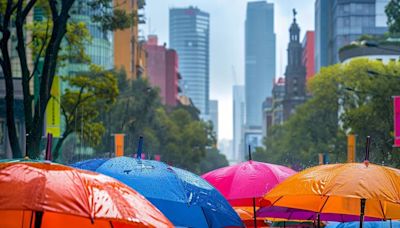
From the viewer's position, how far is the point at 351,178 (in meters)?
9.32

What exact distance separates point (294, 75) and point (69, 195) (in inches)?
6189

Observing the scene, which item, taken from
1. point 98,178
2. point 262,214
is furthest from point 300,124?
point 98,178

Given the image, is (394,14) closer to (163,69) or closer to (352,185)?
(352,185)

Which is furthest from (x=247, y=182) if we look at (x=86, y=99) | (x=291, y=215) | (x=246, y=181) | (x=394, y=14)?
(x=394, y=14)

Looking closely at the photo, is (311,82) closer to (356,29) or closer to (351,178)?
(356,29)

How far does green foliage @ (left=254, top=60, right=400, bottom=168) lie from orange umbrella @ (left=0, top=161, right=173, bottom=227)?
108 feet

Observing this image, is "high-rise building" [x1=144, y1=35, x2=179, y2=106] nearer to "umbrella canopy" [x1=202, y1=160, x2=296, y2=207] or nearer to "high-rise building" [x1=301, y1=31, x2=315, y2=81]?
"high-rise building" [x1=301, y1=31, x2=315, y2=81]

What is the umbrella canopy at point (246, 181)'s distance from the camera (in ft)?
40.8

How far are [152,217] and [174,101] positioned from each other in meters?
123

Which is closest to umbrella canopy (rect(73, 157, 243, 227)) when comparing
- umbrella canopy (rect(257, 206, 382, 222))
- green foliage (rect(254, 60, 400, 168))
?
umbrella canopy (rect(257, 206, 382, 222))

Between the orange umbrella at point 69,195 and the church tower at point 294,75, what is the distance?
151157 mm

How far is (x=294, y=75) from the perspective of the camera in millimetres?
162625

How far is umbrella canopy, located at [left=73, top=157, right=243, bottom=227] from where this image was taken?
30.0 ft

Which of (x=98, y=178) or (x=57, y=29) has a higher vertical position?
(x=57, y=29)
